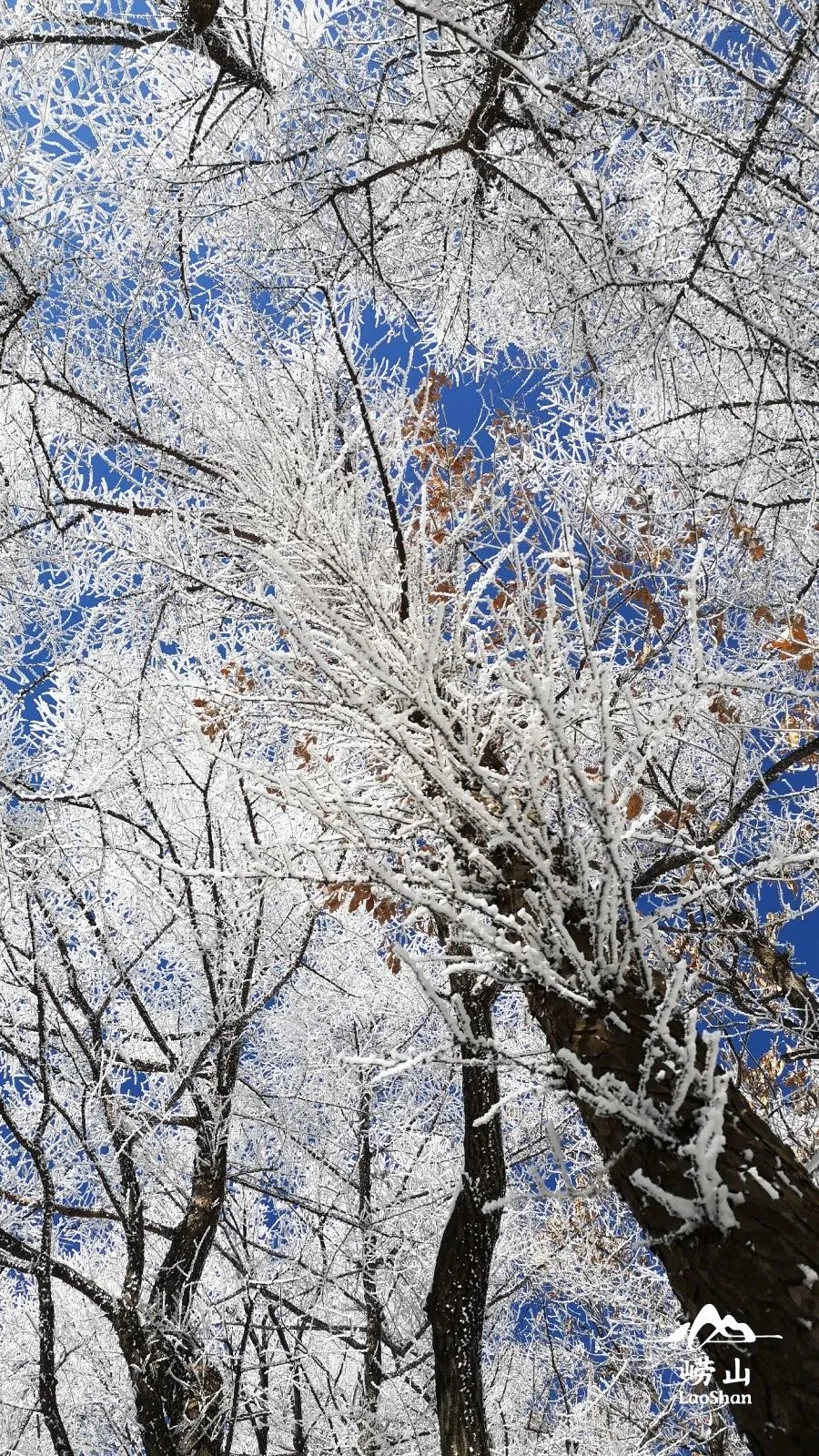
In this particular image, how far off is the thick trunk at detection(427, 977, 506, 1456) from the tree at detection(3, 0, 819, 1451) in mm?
1076

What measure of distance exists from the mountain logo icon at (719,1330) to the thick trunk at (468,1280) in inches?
71.9

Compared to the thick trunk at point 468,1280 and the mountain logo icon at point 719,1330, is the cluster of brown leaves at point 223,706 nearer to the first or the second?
the thick trunk at point 468,1280

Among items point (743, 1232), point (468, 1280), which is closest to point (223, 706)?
point (468, 1280)

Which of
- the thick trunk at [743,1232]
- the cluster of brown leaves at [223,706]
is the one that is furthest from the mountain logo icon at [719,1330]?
the cluster of brown leaves at [223,706]

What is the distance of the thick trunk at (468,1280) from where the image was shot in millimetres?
3619

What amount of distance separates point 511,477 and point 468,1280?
347cm

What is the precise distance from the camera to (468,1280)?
3.76 m

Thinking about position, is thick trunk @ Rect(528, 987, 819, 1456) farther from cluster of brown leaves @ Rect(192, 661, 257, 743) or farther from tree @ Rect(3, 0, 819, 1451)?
cluster of brown leaves @ Rect(192, 661, 257, 743)

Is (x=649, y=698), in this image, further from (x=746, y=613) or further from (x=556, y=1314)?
(x=556, y=1314)

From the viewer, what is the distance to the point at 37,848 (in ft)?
16.4

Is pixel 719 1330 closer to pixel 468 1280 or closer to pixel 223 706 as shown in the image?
pixel 468 1280

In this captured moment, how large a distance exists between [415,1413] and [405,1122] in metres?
1.90

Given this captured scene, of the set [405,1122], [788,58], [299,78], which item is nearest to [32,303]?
[299,78]

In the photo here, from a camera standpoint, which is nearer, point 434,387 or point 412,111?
point 412,111
